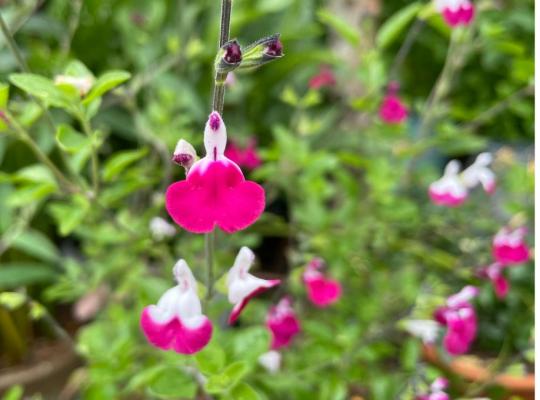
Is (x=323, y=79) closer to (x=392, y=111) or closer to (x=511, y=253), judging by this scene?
(x=392, y=111)

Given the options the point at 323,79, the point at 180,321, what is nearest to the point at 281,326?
the point at 180,321

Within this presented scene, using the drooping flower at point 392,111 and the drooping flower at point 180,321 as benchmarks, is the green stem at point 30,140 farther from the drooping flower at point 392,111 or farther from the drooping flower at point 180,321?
the drooping flower at point 392,111

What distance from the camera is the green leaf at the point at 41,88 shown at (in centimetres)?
55

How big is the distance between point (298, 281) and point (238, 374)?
50 cm

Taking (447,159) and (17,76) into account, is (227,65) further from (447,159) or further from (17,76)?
(447,159)

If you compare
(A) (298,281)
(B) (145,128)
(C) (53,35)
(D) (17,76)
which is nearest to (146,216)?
(B) (145,128)

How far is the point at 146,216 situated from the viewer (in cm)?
108

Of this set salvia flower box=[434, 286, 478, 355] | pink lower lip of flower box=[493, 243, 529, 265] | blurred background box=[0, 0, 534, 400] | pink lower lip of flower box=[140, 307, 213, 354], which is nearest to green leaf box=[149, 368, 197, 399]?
blurred background box=[0, 0, 534, 400]

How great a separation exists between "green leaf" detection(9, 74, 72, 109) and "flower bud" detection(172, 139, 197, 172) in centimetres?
17

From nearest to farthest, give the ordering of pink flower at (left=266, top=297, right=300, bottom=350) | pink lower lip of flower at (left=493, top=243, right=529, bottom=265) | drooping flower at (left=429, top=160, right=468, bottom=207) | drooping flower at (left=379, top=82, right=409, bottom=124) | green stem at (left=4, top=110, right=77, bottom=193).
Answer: green stem at (left=4, top=110, right=77, bottom=193) < pink flower at (left=266, top=297, right=300, bottom=350) < pink lower lip of flower at (left=493, top=243, right=529, bottom=265) < drooping flower at (left=429, top=160, right=468, bottom=207) < drooping flower at (left=379, top=82, right=409, bottom=124)

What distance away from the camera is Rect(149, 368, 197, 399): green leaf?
0.62 meters

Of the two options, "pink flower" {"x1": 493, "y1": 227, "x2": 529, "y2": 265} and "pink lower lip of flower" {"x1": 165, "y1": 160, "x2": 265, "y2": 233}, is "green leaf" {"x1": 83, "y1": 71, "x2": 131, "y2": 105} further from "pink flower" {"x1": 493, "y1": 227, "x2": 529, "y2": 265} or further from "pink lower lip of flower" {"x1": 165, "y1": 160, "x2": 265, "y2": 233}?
"pink flower" {"x1": 493, "y1": 227, "x2": 529, "y2": 265}

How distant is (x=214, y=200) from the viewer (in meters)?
0.45

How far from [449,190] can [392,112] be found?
187 millimetres
